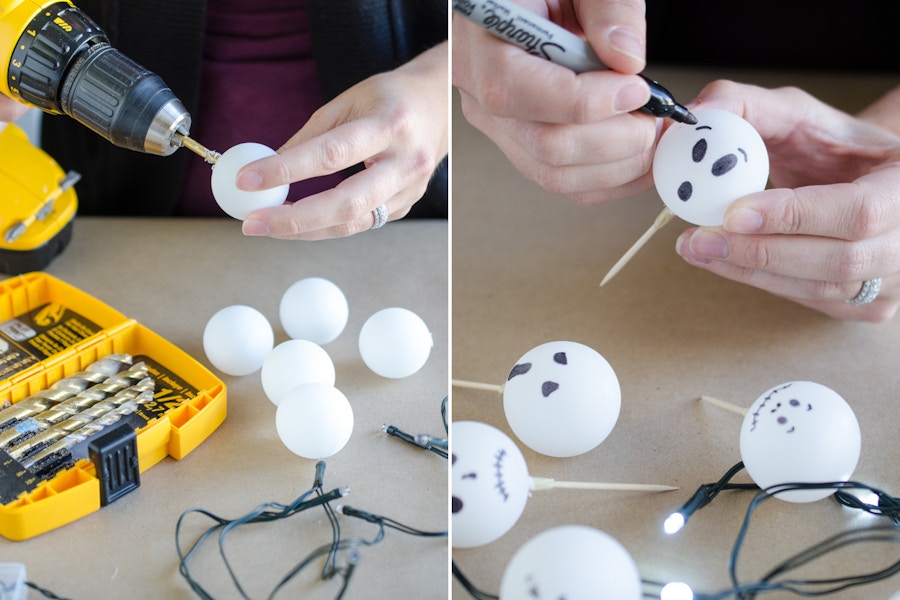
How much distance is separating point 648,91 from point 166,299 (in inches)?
22.7

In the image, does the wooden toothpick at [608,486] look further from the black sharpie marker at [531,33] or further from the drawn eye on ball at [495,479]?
the black sharpie marker at [531,33]

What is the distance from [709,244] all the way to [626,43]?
0.21 m

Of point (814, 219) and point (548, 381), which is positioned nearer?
point (548, 381)

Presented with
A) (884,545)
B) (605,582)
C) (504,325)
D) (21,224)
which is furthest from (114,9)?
(884,545)

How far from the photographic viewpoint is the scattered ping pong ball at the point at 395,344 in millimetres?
825

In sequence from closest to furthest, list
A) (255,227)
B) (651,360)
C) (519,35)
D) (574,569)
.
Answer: (574,569) → (519,35) → (255,227) → (651,360)

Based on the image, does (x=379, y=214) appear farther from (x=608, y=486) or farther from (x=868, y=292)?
(x=868, y=292)

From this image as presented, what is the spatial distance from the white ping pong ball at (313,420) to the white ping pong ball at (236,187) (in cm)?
16

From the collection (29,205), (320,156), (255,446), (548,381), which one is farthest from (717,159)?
(29,205)

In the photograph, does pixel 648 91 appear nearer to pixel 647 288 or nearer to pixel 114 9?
pixel 647 288

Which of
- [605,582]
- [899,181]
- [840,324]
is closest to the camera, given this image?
[605,582]

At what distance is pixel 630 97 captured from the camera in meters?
0.66

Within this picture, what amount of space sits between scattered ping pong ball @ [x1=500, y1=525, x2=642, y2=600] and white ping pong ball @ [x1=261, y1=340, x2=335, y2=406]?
0.31m

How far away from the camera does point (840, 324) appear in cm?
92
